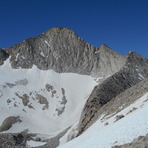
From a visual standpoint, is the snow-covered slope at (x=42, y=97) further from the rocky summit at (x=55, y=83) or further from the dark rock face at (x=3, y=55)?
the dark rock face at (x=3, y=55)

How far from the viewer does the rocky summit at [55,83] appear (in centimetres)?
6662

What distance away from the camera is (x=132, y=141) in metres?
13.5

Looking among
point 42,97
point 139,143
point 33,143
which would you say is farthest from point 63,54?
point 139,143

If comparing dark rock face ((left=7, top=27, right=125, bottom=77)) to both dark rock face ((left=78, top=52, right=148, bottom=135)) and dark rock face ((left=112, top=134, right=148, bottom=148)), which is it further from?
dark rock face ((left=112, top=134, right=148, bottom=148))

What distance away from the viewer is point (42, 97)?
347 feet

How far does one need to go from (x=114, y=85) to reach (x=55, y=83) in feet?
171

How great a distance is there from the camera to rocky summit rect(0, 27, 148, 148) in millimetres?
66625

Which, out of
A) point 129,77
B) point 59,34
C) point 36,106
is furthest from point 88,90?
point 59,34

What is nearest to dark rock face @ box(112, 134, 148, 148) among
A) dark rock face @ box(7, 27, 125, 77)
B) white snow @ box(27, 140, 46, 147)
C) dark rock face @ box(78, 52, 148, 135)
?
dark rock face @ box(78, 52, 148, 135)

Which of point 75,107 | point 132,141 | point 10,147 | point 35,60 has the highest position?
point 35,60

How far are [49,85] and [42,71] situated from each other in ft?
47.9

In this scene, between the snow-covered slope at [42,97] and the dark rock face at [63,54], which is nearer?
the snow-covered slope at [42,97]

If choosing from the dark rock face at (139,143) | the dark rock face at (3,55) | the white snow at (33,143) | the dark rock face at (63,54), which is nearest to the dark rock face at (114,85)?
the white snow at (33,143)

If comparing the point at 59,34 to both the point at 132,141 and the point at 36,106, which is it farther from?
the point at 132,141
